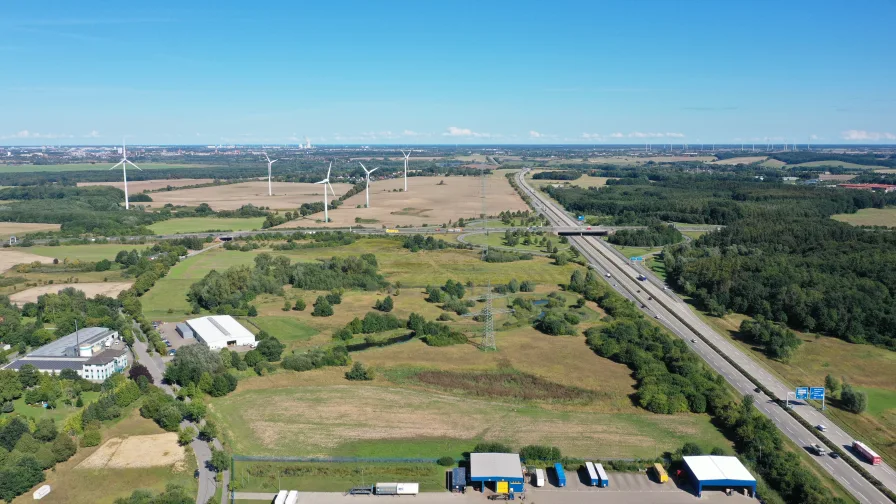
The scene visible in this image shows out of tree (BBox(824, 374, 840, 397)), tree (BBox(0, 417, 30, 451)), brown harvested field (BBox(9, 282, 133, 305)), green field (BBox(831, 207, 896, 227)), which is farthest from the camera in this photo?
green field (BBox(831, 207, 896, 227))

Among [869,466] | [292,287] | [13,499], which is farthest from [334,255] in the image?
[869,466]

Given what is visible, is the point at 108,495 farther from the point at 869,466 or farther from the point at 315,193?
the point at 315,193

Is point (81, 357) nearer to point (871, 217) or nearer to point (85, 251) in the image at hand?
point (85, 251)

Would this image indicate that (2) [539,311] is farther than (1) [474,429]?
Yes

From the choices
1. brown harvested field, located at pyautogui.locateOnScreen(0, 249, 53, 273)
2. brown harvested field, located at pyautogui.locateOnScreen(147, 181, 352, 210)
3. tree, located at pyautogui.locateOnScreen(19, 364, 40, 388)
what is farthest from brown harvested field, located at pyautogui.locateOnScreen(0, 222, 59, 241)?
tree, located at pyautogui.locateOnScreen(19, 364, 40, 388)

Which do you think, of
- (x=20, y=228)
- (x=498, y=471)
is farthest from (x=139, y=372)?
(x=20, y=228)

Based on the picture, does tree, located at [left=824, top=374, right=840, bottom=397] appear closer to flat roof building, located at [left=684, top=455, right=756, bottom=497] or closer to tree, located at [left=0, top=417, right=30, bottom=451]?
flat roof building, located at [left=684, top=455, right=756, bottom=497]

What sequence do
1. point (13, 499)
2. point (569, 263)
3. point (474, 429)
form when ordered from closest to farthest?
point (13, 499) → point (474, 429) → point (569, 263)
